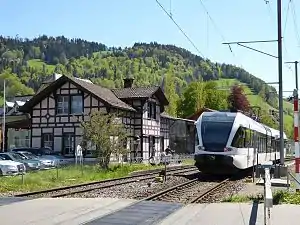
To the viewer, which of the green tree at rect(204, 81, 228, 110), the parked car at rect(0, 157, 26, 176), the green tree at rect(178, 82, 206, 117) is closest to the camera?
the parked car at rect(0, 157, 26, 176)

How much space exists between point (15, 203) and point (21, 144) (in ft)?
143

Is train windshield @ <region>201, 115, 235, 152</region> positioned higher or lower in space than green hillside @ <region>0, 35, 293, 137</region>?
lower

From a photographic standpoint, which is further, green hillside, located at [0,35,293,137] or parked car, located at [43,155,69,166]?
green hillside, located at [0,35,293,137]

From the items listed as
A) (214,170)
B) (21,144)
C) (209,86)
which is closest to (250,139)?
(214,170)

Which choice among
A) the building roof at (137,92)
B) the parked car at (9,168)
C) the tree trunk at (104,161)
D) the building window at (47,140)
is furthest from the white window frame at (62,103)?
the parked car at (9,168)

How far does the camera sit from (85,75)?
544 feet

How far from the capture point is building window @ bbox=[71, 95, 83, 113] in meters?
47.3

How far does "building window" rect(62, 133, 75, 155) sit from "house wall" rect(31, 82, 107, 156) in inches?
3.5

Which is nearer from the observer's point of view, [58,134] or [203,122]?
[203,122]

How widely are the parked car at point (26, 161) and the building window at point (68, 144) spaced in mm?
11650

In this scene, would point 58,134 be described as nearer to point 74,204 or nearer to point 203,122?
point 203,122

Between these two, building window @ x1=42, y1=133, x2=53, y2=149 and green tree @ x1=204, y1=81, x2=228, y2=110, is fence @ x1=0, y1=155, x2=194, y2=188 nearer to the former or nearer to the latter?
building window @ x1=42, y1=133, x2=53, y2=149

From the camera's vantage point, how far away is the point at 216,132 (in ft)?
85.5

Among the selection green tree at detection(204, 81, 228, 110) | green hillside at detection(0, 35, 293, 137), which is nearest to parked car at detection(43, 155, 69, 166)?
green tree at detection(204, 81, 228, 110)
